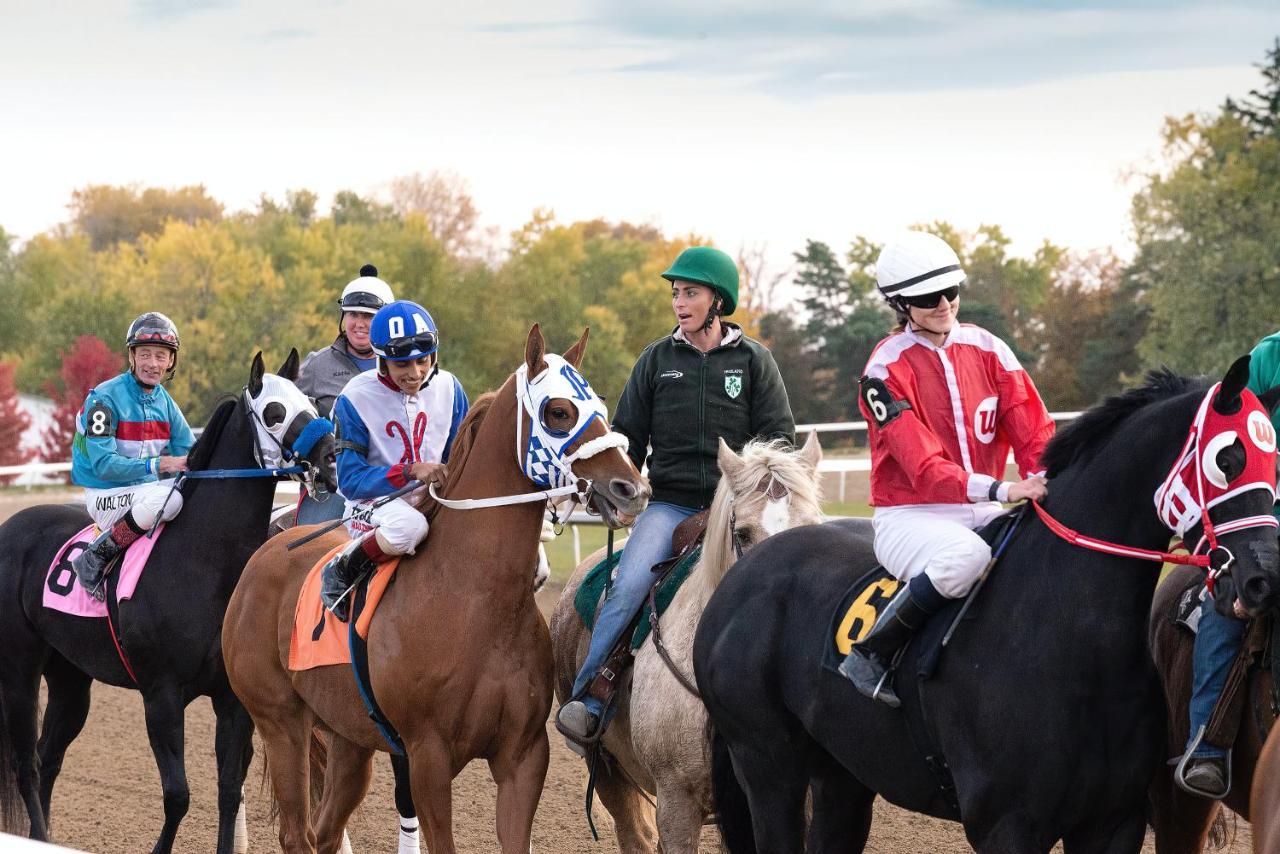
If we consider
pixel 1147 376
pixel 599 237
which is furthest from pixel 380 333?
pixel 599 237

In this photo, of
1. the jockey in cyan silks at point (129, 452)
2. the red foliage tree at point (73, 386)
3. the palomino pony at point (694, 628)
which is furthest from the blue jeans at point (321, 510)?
the red foliage tree at point (73, 386)

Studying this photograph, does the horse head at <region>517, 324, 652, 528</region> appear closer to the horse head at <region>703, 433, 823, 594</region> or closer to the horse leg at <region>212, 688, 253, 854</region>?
the horse head at <region>703, 433, 823, 594</region>

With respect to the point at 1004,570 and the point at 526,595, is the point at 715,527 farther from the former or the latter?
the point at 1004,570

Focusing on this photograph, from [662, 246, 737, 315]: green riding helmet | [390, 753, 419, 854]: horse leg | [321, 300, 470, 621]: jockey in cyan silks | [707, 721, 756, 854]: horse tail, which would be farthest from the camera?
[390, 753, 419, 854]: horse leg

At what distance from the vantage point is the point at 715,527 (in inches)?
210

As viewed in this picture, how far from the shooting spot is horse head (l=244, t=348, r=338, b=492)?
6.65 metres

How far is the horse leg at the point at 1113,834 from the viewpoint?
3828 millimetres

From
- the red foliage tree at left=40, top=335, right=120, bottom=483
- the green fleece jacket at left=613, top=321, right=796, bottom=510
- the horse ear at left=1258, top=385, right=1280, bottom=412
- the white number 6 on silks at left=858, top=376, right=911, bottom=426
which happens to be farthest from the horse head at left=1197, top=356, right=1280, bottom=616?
the red foliage tree at left=40, top=335, right=120, bottom=483

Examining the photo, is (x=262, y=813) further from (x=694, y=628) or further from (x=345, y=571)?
(x=694, y=628)

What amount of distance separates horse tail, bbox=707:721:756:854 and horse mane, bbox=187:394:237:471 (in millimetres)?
3111

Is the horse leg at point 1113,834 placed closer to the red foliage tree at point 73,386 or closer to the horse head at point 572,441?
the horse head at point 572,441

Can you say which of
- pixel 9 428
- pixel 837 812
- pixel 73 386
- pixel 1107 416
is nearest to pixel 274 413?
pixel 837 812

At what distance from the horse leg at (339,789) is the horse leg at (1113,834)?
306cm

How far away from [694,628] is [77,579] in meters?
3.33
